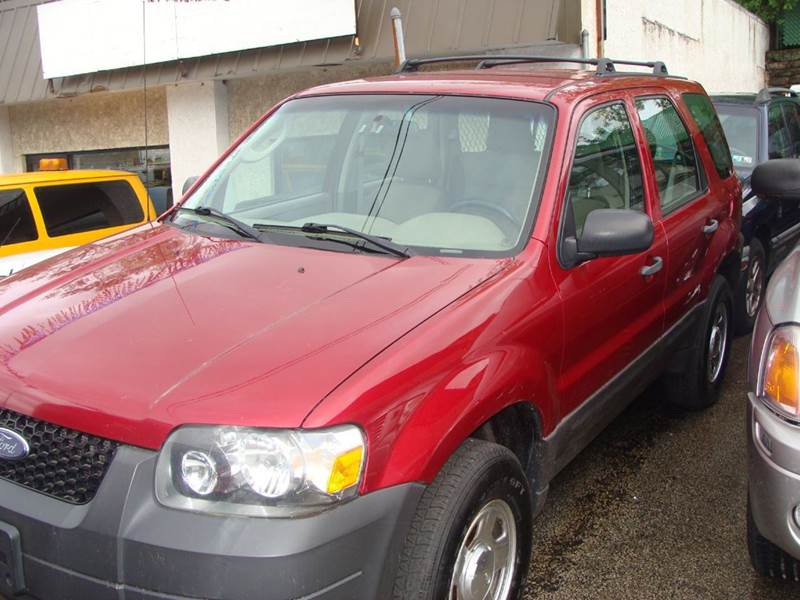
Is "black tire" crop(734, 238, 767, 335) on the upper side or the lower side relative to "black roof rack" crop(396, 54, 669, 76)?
lower

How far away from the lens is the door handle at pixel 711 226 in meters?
4.22

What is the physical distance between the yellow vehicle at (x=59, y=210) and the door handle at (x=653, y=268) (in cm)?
393

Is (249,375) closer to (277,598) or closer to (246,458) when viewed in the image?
(246,458)

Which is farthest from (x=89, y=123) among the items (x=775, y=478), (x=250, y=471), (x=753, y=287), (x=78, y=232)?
(x=775, y=478)

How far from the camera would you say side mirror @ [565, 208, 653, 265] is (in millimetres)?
2854

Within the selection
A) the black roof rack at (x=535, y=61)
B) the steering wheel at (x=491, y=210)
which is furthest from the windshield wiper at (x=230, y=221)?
the black roof rack at (x=535, y=61)

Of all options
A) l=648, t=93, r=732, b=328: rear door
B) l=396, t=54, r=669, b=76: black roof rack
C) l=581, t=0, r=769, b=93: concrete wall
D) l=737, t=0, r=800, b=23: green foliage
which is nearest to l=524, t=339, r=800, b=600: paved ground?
l=648, t=93, r=732, b=328: rear door

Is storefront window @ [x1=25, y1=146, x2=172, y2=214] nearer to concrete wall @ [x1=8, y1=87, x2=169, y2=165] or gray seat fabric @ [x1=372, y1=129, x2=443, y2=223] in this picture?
concrete wall @ [x1=8, y1=87, x2=169, y2=165]

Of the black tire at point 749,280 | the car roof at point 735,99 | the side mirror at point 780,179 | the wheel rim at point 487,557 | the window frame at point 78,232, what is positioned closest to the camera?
the wheel rim at point 487,557

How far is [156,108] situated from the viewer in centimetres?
1151

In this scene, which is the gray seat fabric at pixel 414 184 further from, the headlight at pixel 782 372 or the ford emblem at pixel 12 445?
the ford emblem at pixel 12 445

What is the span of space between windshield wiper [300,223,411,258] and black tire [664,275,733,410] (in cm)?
219

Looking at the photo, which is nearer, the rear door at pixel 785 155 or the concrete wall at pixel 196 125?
the rear door at pixel 785 155

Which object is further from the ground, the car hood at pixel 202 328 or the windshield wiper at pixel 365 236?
the windshield wiper at pixel 365 236
